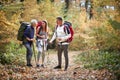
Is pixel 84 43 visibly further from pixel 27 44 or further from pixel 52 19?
pixel 27 44

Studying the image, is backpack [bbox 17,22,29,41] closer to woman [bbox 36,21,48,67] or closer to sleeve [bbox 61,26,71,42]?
woman [bbox 36,21,48,67]

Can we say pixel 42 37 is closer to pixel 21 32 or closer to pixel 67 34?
pixel 21 32

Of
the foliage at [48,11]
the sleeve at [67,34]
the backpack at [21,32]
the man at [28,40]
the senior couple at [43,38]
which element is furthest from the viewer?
the foliage at [48,11]

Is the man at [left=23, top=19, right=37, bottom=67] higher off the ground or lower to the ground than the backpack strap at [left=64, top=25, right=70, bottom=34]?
lower

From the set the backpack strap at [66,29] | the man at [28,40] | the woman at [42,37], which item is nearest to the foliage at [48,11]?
the woman at [42,37]

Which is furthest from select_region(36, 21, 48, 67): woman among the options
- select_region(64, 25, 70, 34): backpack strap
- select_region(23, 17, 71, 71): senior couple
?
select_region(64, 25, 70, 34): backpack strap

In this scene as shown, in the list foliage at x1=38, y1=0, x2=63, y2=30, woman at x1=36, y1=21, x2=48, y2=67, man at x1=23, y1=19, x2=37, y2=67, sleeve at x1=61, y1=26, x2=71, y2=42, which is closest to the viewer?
sleeve at x1=61, y1=26, x2=71, y2=42

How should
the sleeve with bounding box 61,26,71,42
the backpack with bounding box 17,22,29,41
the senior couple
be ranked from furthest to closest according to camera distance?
the backpack with bounding box 17,22,29,41, the senior couple, the sleeve with bounding box 61,26,71,42

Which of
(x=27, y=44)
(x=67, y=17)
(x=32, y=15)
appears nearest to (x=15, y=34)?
(x=27, y=44)

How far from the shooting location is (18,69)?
1297 centimetres

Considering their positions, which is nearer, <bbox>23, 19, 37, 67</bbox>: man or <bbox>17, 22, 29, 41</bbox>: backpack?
<bbox>17, 22, 29, 41</bbox>: backpack

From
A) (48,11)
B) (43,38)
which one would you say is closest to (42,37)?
(43,38)

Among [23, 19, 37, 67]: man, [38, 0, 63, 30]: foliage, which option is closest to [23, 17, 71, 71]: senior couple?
[23, 19, 37, 67]: man

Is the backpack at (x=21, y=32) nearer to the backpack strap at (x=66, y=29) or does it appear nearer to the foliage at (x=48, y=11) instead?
the backpack strap at (x=66, y=29)
